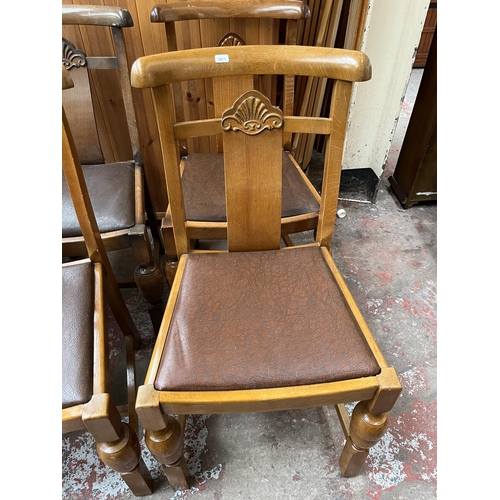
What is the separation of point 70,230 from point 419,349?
1322 millimetres

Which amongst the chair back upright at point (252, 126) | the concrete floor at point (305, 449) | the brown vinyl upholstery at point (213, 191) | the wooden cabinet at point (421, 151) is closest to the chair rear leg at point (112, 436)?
the concrete floor at point (305, 449)

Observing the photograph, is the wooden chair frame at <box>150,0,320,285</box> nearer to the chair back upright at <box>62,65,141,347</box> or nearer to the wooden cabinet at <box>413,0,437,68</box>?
the chair back upright at <box>62,65,141,347</box>

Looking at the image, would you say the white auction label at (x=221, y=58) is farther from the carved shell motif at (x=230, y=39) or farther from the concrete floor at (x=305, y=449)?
the concrete floor at (x=305, y=449)

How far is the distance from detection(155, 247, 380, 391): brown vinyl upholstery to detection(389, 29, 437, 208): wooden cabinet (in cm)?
124

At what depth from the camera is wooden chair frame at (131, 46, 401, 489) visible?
757mm

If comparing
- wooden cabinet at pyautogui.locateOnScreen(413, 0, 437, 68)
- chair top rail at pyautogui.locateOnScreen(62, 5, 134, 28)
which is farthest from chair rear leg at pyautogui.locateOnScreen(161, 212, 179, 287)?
wooden cabinet at pyautogui.locateOnScreen(413, 0, 437, 68)

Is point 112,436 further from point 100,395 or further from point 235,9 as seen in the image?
point 235,9

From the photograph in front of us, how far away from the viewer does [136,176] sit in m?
1.34

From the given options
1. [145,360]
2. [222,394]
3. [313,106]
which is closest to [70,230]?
[145,360]

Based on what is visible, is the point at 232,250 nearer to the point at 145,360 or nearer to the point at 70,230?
the point at 70,230

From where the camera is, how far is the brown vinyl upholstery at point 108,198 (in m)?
1.12

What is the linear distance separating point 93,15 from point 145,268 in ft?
2.65

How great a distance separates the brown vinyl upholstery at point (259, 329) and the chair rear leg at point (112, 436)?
11cm

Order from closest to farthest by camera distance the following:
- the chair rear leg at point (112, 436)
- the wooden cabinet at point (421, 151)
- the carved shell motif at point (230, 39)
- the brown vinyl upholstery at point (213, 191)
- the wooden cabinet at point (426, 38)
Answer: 1. the chair rear leg at point (112, 436)
2. the brown vinyl upholstery at point (213, 191)
3. the carved shell motif at point (230, 39)
4. the wooden cabinet at point (421, 151)
5. the wooden cabinet at point (426, 38)
